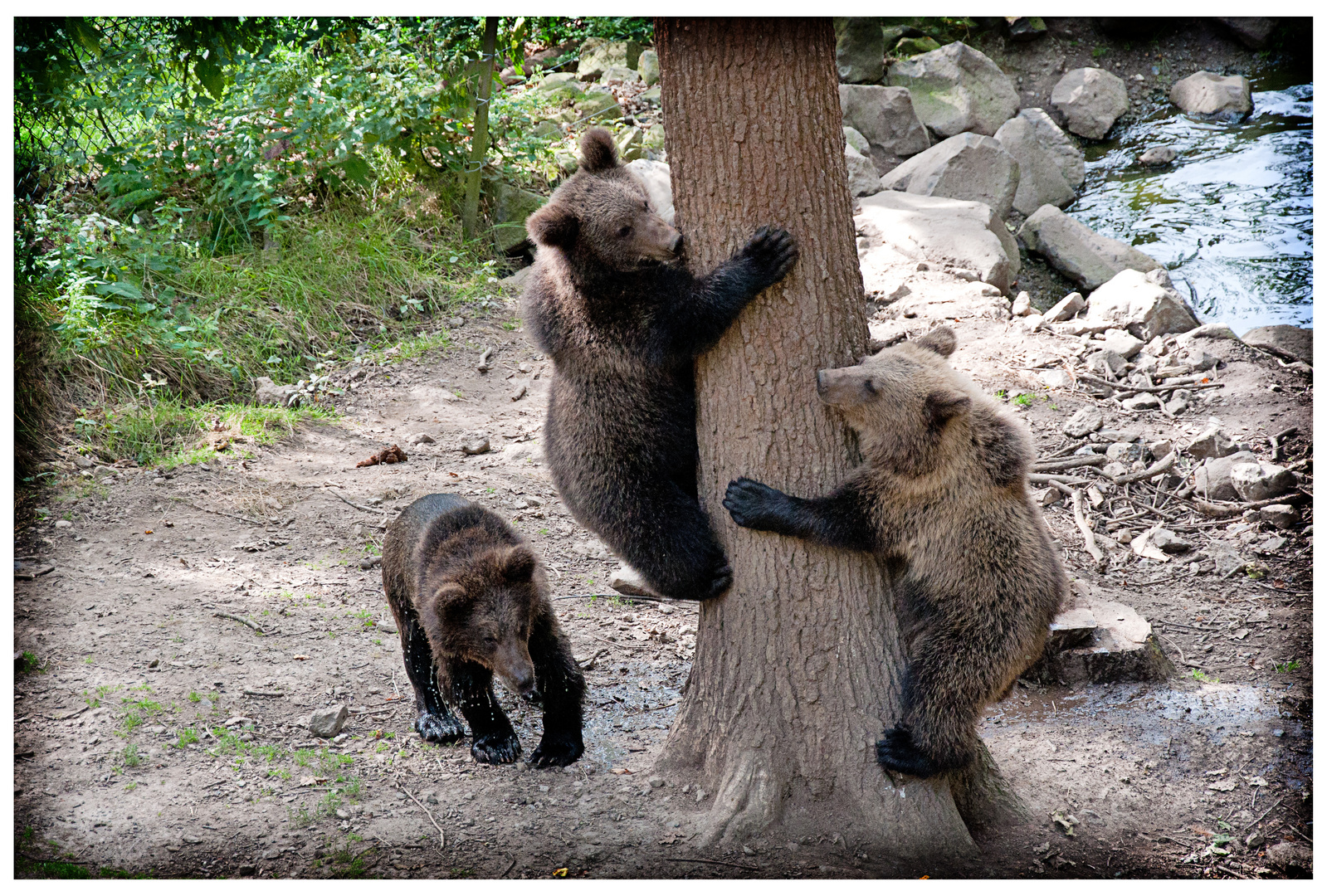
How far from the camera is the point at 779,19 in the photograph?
3348 mm

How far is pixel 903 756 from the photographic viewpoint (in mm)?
3709

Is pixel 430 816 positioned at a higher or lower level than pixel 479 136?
lower

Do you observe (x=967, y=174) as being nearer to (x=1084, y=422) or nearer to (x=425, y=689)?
(x=1084, y=422)

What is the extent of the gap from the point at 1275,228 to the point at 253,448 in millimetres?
10850

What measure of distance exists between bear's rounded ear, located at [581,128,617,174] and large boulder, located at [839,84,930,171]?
963 centimetres

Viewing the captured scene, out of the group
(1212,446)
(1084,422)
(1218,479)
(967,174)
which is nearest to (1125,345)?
(1084,422)

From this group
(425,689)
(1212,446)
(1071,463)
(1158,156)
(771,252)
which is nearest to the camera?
(771,252)

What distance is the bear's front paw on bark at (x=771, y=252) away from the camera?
3.52 m

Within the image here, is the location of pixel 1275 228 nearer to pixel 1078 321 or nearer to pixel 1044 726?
pixel 1078 321

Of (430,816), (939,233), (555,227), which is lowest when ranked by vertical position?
(430,816)

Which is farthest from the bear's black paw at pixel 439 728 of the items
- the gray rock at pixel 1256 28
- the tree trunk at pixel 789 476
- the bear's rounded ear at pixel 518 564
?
the gray rock at pixel 1256 28

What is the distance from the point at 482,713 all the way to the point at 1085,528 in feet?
14.1

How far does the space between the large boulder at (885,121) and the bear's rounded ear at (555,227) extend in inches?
400

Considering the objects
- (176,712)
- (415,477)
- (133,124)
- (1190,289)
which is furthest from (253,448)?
(1190,289)
